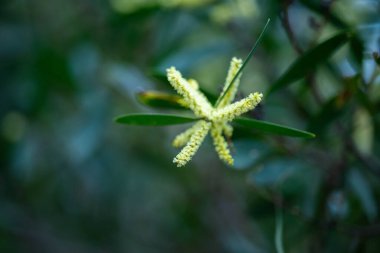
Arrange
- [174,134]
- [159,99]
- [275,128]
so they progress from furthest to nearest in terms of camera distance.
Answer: [174,134], [159,99], [275,128]

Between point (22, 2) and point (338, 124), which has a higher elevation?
point (22, 2)

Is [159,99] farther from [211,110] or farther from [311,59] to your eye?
[311,59]

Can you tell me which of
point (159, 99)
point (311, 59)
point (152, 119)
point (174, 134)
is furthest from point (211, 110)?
point (174, 134)

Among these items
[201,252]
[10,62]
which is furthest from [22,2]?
[201,252]

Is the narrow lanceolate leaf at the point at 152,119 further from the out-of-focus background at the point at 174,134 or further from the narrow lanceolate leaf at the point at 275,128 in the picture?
the out-of-focus background at the point at 174,134

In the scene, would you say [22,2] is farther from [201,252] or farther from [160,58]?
[201,252]

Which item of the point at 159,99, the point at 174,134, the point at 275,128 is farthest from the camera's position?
the point at 174,134

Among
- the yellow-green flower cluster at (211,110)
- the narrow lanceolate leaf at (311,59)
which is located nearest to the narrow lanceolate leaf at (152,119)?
the yellow-green flower cluster at (211,110)
